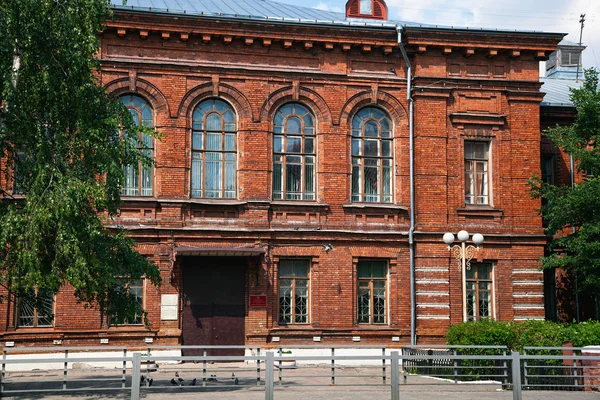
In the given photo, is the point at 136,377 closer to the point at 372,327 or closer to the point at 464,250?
the point at 464,250

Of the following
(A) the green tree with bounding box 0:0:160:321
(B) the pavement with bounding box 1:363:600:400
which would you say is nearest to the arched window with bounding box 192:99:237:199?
(B) the pavement with bounding box 1:363:600:400

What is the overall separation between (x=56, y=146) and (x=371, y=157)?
38.3 ft

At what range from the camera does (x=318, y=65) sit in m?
26.5

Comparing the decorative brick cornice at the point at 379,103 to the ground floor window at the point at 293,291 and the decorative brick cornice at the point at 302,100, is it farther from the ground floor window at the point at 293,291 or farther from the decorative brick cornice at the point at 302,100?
the ground floor window at the point at 293,291

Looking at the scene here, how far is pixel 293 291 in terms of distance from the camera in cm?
2569

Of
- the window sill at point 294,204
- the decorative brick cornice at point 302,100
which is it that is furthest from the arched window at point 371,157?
the window sill at point 294,204

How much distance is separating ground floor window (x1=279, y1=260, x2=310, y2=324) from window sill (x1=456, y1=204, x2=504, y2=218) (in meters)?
5.25

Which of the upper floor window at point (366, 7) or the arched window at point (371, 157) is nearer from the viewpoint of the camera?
the arched window at point (371, 157)

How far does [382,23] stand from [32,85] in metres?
14.0

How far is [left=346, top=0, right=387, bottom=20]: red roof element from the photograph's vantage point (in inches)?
1136

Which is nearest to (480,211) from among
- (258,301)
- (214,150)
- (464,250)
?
(464,250)

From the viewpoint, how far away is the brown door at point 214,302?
24969mm

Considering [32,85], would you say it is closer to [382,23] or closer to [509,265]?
[382,23]

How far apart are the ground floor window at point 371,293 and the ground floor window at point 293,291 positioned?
1708mm
